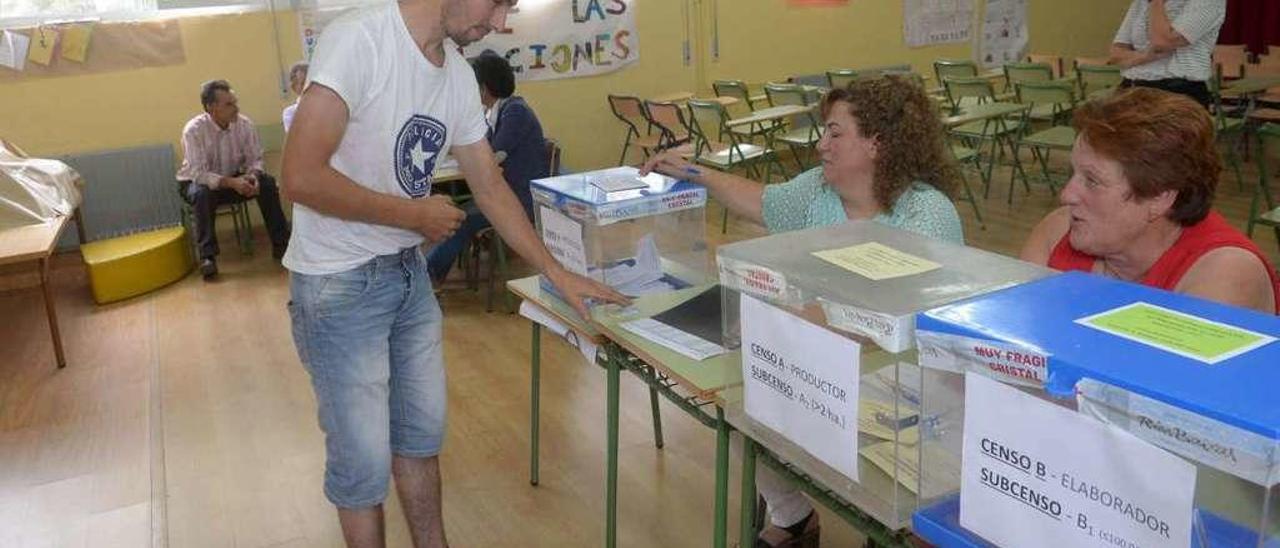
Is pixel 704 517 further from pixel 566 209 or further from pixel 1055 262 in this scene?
pixel 1055 262

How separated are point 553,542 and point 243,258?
4.06m

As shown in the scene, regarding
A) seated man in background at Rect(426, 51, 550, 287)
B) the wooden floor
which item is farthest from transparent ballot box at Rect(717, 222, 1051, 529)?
seated man in background at Rect(426, 51, 550, 287)

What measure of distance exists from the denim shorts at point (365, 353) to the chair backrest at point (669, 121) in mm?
4442

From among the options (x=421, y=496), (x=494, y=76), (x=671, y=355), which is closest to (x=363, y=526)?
(x=421, y=496)

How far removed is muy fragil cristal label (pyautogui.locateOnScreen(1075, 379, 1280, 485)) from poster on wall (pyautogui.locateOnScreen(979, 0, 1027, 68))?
8.33 meters

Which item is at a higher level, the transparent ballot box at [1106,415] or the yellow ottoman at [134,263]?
the transparent ballot box at [1106,415]

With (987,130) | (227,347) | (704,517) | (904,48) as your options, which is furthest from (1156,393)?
(904,48)

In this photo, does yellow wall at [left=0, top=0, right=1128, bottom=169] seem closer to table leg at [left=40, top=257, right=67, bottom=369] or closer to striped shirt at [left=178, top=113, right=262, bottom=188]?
striped shirt at [left=178, top=113, right=262, bottom=188]

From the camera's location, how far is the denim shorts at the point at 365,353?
1780mm

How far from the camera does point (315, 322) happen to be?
178cm

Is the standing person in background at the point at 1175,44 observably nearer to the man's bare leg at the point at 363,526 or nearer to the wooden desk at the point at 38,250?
the man's bare leg at the point at 363,526

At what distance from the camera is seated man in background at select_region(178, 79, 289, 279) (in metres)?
5.55

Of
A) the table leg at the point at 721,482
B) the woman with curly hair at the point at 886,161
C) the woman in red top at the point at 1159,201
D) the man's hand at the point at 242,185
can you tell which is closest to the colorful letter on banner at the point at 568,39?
the man's hand at the point at 242,185

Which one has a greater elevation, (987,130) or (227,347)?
(987,130)
